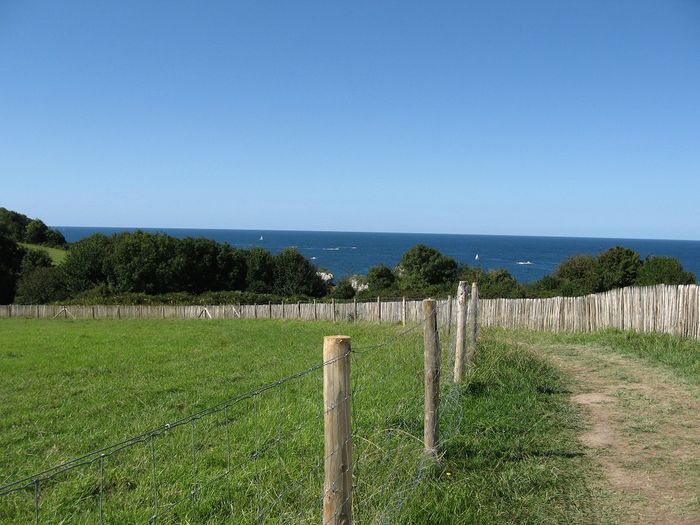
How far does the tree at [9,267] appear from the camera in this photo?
52.8m

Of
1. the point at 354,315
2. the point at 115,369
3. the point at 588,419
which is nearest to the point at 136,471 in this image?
the point at 588,419

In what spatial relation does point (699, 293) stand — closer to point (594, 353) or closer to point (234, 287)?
point (594, 353)

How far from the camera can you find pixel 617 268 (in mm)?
36500

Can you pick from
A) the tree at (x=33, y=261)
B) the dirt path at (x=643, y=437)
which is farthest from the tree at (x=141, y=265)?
the dirt path at (x=643, y=437)

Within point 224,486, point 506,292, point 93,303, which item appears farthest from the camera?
point 93,303

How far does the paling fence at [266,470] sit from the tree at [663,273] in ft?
75.6

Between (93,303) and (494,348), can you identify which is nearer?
(494,348)

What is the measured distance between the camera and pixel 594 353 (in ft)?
35.9

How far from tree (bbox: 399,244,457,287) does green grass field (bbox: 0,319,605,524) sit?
4024 centimetres

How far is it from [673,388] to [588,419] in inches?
83.9

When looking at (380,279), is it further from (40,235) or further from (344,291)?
(40,235)

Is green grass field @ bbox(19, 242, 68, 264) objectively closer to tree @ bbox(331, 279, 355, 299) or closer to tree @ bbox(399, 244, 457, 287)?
tree @ bbox(331, 279, 355, 299)

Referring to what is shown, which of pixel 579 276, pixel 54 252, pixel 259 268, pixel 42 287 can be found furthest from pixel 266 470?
pixel 54 252

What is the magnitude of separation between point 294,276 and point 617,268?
3020 cm
